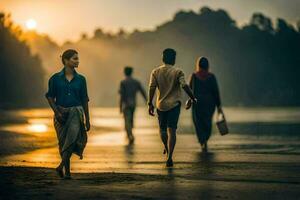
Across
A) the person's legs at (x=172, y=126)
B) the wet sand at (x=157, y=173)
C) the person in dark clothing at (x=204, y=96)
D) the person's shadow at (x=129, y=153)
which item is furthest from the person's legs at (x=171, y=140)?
the person in dark clothing at (x=204, y=96)

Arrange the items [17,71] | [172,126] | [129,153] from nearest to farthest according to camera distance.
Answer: [172,126]
[129,153]
[17,71]

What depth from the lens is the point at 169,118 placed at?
15.1 metres

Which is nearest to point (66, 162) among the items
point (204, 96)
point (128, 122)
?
point (204, 96)

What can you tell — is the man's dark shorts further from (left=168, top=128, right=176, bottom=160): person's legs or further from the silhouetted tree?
the silhouetted tree

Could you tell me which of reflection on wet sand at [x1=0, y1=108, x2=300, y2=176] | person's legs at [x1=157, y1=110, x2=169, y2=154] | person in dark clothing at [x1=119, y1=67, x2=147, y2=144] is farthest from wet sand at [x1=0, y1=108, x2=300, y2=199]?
person in dark clothing at [x1=119, y1=67, x2=147, y2=144]

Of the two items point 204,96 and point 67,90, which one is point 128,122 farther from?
point 67,90

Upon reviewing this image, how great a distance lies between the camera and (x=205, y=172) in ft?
43.6

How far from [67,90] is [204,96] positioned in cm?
725

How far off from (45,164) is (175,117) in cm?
226

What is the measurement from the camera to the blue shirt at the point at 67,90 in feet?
41.0

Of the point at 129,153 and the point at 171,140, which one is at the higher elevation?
the point at 171,140

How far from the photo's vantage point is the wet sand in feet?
34.3

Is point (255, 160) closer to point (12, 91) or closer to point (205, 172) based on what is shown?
point (205, 172)

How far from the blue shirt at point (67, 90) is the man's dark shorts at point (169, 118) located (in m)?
2.69
